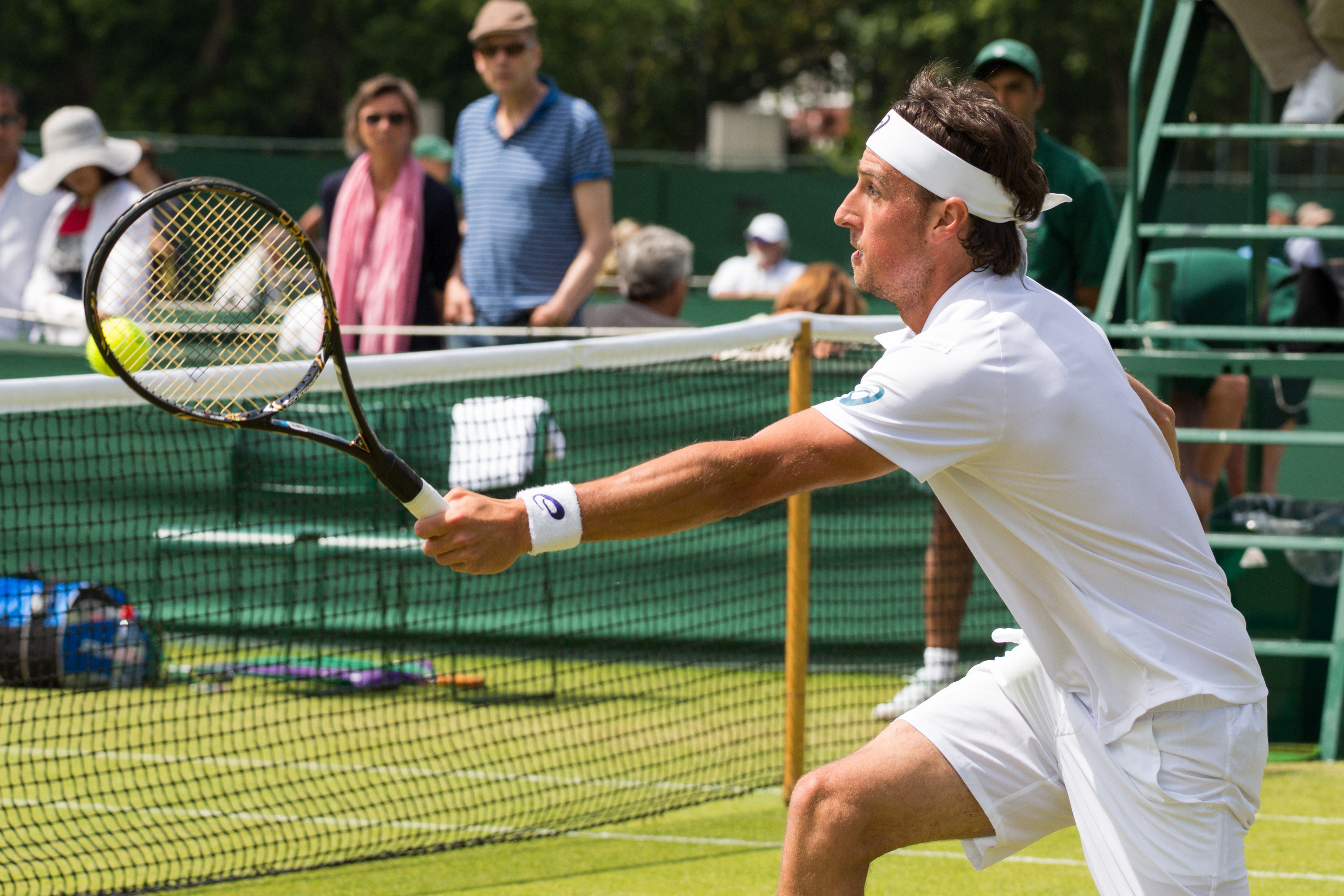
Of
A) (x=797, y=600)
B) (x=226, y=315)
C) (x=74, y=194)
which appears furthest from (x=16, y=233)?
(x=797, y=600)

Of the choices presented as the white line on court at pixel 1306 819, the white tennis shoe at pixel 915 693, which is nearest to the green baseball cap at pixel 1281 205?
the white tennis shoe at pixel 915 693

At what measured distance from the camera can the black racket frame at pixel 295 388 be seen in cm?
269

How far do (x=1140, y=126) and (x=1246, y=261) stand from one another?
139 cm

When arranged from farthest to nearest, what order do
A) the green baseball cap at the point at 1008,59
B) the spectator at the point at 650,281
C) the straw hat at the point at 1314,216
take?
the straw hat at the point at 1314,216
the spectator at the point at 650,281
the green baseball cap at the point at 1008,59

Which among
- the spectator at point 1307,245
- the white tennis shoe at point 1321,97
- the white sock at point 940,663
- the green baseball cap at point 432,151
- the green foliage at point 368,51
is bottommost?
the white sock at point 940,663

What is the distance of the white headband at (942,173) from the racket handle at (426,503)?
988mm

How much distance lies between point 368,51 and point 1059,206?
28.2 m

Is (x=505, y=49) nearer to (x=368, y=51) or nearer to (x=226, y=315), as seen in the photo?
(x=226, y=315)

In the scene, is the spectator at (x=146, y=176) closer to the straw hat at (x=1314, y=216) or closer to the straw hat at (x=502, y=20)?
the straw hat at (x=502, y=20)

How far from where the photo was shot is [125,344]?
3721 mm

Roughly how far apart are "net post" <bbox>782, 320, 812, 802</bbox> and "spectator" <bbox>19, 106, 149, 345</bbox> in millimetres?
3469

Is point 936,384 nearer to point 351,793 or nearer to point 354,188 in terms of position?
point 351,793

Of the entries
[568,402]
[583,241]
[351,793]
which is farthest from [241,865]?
[583,241]

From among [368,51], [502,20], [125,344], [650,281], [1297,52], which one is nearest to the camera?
[125,344]
